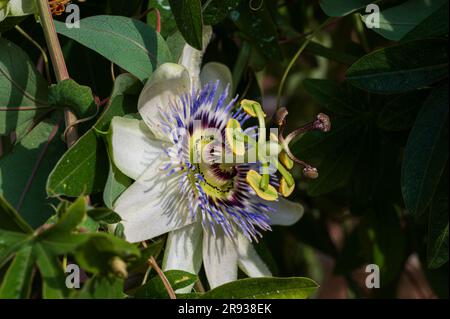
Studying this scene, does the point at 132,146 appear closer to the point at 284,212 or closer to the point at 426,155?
the point at 284,212

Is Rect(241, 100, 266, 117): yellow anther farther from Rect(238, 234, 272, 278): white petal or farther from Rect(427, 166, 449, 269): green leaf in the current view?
Rect(427, 166, 449, 269): green leaf

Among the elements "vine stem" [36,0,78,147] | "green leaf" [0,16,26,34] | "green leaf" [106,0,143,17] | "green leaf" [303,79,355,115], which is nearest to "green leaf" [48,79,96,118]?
"vine stem" [36,0,78,147]

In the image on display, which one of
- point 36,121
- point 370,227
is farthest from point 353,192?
point 36,121

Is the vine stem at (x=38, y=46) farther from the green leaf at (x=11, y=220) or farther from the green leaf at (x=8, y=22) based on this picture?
the green leaf at (x=11, y=220)

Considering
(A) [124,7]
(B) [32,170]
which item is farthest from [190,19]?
(B) [32,170]

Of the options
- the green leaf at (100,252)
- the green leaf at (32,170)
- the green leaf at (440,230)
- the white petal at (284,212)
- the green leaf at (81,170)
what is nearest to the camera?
the green leaf at (100,252)

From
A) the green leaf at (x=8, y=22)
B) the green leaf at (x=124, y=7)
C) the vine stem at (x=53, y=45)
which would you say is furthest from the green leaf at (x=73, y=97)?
the green leaf at (x=124, y=7)
